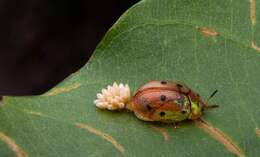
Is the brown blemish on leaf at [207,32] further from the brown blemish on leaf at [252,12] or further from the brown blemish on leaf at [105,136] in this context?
the brown blemish on leaf at [105,136]

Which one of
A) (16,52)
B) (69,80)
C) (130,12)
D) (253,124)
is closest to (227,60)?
(253,124)

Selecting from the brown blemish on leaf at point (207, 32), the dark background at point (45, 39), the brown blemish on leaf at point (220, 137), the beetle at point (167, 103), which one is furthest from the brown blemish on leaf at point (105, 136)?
the dark background at point (45, 39)

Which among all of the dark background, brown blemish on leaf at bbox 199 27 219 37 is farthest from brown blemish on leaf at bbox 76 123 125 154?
the dark background

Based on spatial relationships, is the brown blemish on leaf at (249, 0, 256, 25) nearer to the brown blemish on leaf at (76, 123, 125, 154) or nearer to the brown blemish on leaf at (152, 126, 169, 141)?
the brown blemish on leaf at (152, 126, 169, 141)

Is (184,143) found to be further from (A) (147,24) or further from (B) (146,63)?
(A) (147,24)

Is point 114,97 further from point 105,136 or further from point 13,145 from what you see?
point 13,145

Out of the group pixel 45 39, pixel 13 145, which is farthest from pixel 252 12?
pixel 45 39
